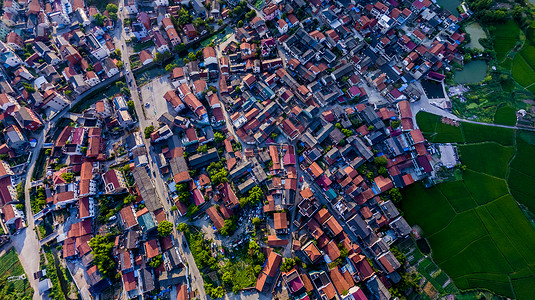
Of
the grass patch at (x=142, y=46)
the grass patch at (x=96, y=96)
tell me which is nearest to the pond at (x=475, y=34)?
the grass patch at (x=142, y=46)

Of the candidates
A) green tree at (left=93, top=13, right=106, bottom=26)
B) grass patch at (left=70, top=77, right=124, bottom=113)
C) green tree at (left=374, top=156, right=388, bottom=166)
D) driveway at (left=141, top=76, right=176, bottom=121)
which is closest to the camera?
green tree at (left=374, top=156, right=388, bottom=166)

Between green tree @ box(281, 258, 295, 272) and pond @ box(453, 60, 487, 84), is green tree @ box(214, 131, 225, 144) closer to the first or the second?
green tree @ box(281, 258, 295, 272)

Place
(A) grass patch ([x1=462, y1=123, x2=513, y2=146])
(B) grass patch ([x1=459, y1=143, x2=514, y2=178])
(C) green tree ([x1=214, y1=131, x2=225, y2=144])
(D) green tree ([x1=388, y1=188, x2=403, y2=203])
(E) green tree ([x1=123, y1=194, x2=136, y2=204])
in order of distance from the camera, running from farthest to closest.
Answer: (C) green tree ([x1=214, y1=131, x2=225, y2=144]) → (A) grass patch ([x1=462, y1=123, x2=513, y2=146]) → (B) grass patch ([x1=459, y1=143, x2=514, y2=178]) → (E) green tree ([x1=123, y1=194, x2=136, y2=204]) → (D) green tree ([x1=388, y1=188, x2=403, y2=203])

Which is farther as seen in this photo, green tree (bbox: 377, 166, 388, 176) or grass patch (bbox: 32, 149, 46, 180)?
grass patch (bbox: 32, 149, 46, 180)

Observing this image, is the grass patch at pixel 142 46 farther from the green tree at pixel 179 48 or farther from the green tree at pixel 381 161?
the green tree at pixel 381 161

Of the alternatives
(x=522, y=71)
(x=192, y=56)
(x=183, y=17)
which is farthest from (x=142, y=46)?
(x=522, y=71)

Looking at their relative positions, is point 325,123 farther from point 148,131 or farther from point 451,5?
point 451,5

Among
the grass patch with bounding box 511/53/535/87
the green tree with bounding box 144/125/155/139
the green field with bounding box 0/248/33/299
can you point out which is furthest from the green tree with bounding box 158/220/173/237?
the grass patch with bounding box 511/53/535/87
